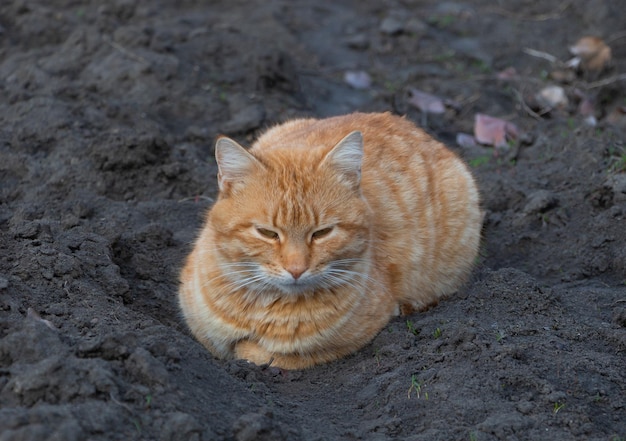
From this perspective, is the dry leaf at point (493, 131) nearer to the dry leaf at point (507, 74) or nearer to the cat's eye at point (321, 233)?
the dry leaf at point (507, 74)

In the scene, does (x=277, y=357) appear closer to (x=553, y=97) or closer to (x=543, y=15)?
(x=553, y=97)

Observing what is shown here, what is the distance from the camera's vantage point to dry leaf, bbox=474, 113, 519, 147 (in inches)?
322

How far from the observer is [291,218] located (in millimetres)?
4410

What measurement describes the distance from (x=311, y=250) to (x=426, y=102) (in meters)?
4.71

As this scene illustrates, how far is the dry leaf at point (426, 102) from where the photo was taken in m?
8.69

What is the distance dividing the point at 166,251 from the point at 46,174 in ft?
4.22

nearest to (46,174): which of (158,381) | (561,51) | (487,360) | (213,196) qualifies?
(213,196)

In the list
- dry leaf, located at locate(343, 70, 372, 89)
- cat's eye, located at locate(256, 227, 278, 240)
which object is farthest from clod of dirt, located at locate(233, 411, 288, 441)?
dry leaf, located at locate(343, 70, 372, 89)

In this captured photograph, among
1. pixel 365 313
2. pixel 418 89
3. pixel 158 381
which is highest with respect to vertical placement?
pixel 158 381

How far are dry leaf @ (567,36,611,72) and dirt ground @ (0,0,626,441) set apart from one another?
0.34 ft

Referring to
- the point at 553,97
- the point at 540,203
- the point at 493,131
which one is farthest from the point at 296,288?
the point at 553,97

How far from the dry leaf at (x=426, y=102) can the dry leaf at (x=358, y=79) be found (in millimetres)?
527

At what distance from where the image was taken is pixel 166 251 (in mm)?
5848

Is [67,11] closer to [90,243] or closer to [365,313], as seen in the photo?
[90,243]
